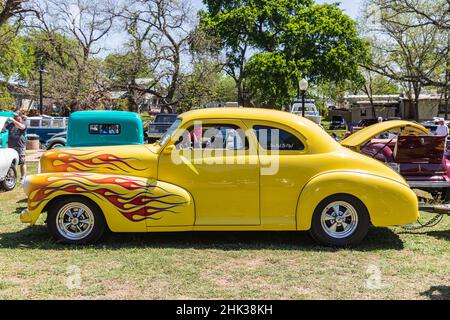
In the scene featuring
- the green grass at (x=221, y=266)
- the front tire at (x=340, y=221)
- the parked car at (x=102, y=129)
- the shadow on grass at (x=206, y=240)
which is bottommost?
the green grass at (x=221, y=266)

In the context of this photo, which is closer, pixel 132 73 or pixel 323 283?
pixel 323 283

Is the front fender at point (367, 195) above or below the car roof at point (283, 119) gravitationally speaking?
below

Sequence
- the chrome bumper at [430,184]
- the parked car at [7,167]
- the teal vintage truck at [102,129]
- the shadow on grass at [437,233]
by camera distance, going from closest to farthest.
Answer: the shadow on grass at [437,233] → the chrome bumper at [430,184] → the teal vintage truck at [102,129] → the parked car at [7,167]

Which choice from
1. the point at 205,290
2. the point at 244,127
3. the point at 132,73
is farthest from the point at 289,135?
the point at 132,73

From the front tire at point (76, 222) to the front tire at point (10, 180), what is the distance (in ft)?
16.2

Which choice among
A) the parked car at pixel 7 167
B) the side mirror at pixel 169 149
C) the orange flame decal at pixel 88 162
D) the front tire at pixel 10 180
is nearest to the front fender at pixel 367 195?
the side mirror at pixel 169 149

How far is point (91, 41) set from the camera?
104 ft

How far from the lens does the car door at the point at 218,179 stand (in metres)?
5.55

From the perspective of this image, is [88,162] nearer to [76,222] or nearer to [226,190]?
[76,222]

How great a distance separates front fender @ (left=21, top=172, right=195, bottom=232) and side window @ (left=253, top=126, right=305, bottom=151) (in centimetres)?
117

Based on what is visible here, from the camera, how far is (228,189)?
555 cm

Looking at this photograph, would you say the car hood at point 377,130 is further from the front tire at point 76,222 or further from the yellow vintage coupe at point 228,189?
the front tire at point 76,222
